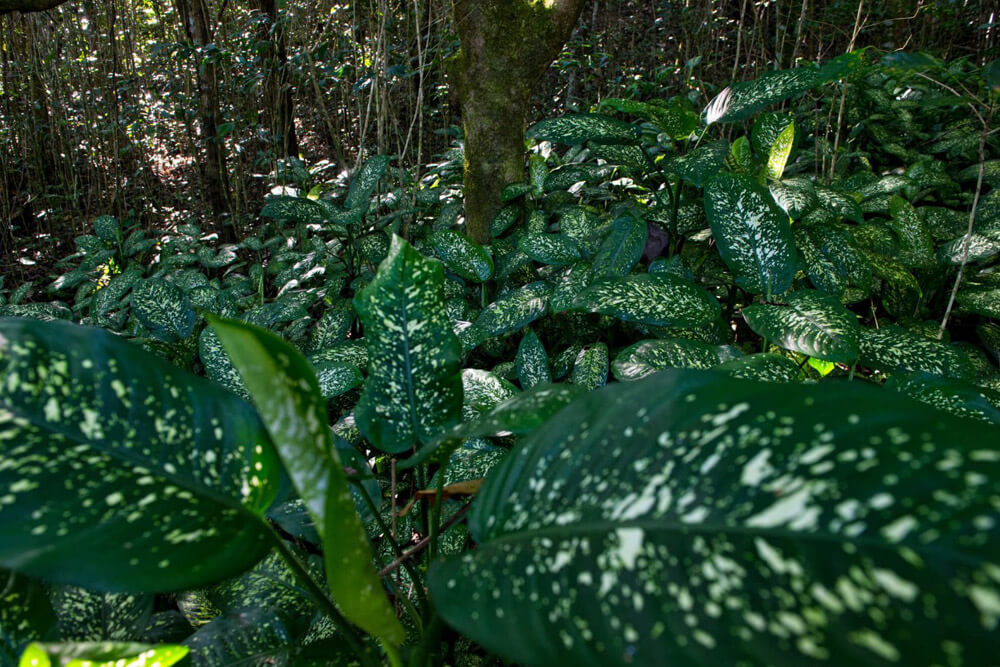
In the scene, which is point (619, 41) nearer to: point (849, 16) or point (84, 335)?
point (849, 16)

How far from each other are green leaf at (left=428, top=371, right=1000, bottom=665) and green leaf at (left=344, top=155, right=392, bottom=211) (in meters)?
1.49

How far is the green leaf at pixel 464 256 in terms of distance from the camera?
1483 millimetres

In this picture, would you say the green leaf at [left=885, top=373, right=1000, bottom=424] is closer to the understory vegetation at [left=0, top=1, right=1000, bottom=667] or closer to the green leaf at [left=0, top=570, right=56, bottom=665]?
the understory vegetation at [left=0, top=1, right=1000, bottom=667]

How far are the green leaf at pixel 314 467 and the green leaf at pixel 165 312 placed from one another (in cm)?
109

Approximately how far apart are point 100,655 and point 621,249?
106 cm

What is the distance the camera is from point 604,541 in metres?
0.38

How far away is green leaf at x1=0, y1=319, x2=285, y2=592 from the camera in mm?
430

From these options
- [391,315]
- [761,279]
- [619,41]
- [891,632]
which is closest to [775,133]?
[761,279]

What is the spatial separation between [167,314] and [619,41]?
4.26m

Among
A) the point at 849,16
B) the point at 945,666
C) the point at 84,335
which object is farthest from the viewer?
the point at 849,16

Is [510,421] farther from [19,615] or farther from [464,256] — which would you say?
[464,256]

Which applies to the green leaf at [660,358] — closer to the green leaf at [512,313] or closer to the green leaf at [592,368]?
the green leaf at [592,368]

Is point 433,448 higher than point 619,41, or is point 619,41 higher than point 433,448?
point 619,41

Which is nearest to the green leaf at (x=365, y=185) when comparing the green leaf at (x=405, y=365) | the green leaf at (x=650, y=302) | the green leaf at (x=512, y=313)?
the green leaf at (x=512, y=313)
